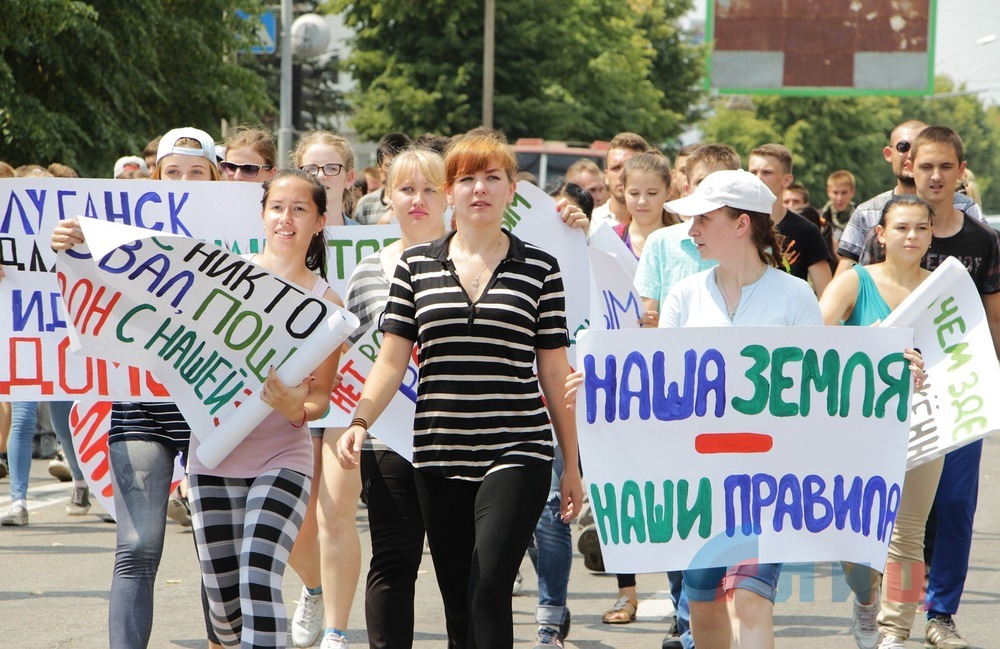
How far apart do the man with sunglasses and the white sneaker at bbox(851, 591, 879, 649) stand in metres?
1.37

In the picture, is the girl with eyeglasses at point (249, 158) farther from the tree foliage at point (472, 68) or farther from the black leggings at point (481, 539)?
the tree foliage at point (472, 68)

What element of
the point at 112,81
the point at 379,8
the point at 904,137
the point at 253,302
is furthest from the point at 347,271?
the point at 379,8

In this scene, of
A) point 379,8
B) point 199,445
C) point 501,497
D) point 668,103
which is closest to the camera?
point 501,497

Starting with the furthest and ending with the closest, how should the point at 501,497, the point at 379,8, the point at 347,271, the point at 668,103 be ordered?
the point at 668,103, the point at 379,8, the point at 347,271, the point at 501,497

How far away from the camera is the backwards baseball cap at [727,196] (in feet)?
16.2

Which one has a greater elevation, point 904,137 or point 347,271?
point 904,137

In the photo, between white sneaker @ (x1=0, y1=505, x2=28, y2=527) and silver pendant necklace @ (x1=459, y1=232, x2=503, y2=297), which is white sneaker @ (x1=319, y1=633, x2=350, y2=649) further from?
white sneaker @ (x1=0, y1=505, x2=28, y2=527)

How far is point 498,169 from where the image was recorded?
475 cm

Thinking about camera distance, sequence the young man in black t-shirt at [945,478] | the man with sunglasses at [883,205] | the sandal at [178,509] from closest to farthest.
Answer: the young man in black t-shirt at [945,478], the man with sunglasses at [883,205], the sandal at [178,509]

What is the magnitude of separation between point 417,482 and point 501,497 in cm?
32

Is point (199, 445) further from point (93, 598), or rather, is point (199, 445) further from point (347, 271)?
point (93, 598)

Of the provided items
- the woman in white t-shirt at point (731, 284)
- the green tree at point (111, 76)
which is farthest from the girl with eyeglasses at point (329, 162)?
the green tree at point (111, 76)

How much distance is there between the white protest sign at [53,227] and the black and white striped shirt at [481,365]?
180 centimetres

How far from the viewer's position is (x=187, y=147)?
6453mm
